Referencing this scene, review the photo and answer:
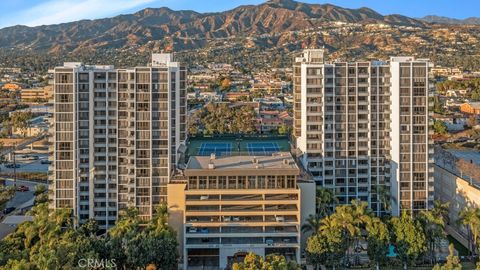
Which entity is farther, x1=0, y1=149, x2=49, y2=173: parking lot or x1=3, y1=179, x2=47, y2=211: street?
→ x1=0, y1=149, x2=49, y2=173: parking lot

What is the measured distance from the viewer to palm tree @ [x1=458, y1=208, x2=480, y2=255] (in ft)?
136

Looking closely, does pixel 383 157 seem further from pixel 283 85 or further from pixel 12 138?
pixel 283 85

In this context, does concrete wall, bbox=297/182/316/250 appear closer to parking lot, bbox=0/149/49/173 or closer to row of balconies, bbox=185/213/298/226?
row of balconies, bbox=185/213/298/226

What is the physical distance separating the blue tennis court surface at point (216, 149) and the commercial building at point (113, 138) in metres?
5.72

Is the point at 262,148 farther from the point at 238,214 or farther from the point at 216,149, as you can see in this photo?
the point at 238,214

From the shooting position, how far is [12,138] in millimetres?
96438

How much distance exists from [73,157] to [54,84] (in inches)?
281

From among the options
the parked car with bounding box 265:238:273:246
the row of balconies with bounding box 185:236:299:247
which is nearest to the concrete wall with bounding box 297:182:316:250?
the row of balconies with bounding box 185:236:299:247

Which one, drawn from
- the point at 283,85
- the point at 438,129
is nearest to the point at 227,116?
the point at 438,129

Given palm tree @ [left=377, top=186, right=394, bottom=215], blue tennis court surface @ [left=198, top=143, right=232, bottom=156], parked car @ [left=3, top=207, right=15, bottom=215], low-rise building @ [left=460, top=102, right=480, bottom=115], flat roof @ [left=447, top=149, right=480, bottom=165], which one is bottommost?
parked car @ [left=3, top=207, right=15, bottom=215]

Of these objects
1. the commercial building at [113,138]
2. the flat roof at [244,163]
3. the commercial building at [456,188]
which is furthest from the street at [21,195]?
the commercial building at [456,188]

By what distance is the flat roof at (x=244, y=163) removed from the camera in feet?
146

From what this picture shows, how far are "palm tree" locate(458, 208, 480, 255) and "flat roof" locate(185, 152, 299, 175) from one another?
14019 millimetres

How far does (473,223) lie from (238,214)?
18.7 metres
